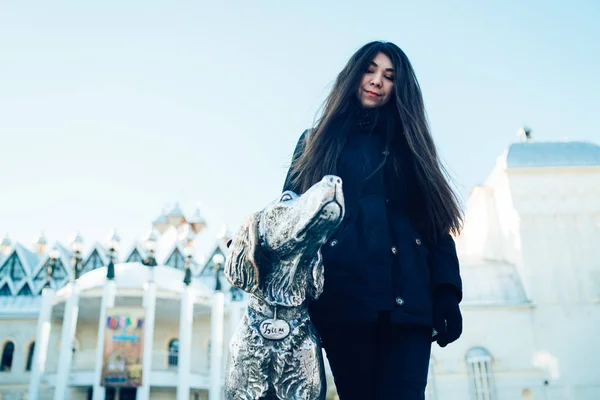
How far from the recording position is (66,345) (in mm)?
23109

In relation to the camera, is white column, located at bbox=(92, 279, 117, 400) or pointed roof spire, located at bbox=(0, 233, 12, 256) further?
pointed roof spire, located at bbox=(0, 233, 12, 256)

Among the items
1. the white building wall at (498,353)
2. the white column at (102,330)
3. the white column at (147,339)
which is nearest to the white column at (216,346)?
the white column at (147,339)

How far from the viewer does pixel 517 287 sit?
26078 mm

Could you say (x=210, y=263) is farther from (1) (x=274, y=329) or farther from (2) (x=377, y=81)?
(1) (x=274, y=329)

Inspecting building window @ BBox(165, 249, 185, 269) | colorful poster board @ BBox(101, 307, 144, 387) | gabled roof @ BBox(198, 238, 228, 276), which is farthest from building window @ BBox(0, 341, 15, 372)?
gabled roof @ BBox(198, 238, 228, 276)

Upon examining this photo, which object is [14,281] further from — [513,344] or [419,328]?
[419,328]

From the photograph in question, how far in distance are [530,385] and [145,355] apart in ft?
55.3

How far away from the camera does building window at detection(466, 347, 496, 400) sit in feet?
77.5

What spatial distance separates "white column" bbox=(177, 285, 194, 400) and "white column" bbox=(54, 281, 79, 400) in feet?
15.1

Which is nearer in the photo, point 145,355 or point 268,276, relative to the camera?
point 268,276

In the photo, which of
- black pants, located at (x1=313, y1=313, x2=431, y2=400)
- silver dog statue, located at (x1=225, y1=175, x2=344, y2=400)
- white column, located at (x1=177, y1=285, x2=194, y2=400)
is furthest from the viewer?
white column, located at (x1=177, y1=285, x2=194, y2=400)

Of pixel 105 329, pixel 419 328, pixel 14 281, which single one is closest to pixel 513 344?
pixel 105 329

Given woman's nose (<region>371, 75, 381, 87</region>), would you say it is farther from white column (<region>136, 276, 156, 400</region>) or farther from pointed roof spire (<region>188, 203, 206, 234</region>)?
pointed roof spire (<region>188, 203, 206, 234</region>)

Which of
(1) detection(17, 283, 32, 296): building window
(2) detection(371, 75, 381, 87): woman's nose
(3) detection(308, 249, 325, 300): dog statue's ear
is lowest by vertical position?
(3) detection(308, 249, 325, 300): dog statue's ear
